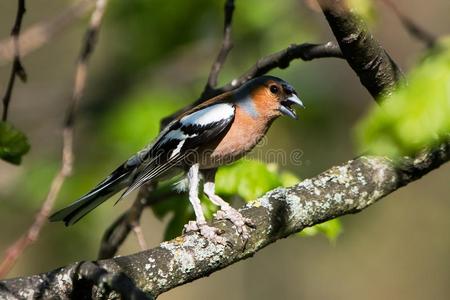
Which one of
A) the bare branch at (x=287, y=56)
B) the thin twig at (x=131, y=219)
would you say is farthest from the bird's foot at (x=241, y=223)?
the thin twig at (x=131, y=219)

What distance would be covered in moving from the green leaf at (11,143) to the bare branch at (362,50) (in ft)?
5.76

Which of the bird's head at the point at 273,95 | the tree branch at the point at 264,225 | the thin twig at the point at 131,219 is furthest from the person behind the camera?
the bird's head at the point at 273,95

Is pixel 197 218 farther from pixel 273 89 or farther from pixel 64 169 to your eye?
pixel 273 89

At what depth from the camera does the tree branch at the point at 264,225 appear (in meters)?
3.21

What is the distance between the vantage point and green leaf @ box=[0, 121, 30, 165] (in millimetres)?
3938

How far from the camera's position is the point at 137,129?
23.2 ft

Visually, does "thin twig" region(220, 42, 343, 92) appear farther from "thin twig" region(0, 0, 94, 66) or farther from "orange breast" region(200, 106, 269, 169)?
"thin twig" region(0, 0, 94, 66)

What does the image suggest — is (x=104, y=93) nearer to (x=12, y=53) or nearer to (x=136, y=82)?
(x=136, y=82)

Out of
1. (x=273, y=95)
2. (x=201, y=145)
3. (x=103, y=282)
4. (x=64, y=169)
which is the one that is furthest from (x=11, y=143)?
(x=273, y=95)

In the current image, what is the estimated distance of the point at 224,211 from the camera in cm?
432

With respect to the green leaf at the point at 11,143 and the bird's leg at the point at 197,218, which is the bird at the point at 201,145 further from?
the green leaf at the point at 11,143

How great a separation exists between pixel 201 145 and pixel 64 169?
6.77 feet

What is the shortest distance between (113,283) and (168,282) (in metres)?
0.73

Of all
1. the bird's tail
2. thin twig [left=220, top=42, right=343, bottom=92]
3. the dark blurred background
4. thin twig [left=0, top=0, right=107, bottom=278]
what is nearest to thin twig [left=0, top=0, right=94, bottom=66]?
thin twig [left=0, top=0, right=107, bottom=278]
